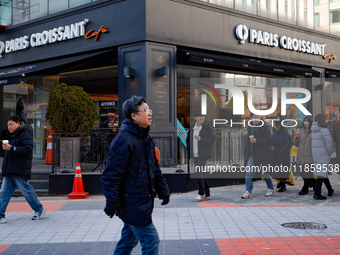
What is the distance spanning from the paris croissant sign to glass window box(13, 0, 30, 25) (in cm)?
848

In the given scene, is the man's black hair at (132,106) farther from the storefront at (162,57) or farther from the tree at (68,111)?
the tree at (68,111)

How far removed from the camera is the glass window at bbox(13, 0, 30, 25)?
15133 mm

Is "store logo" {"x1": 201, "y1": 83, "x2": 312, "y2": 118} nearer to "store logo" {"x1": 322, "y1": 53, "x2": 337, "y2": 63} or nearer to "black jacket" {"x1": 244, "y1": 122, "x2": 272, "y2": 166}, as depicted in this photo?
"store logo" {"x1": 322, "y1": 53, "x2": 337, "y2": 63}

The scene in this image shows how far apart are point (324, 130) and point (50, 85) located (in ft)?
37.3

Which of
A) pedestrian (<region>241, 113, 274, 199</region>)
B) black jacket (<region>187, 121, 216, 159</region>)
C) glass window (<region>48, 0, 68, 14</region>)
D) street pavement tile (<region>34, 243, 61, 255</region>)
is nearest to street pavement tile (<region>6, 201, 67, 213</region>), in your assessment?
street pavement tile (<region>34, 243, 61, 255</region>)

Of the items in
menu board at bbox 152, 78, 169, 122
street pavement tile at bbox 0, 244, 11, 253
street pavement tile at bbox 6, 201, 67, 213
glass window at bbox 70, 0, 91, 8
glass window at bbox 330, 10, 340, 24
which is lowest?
street pavement tile at bbox 6, 201, 67, 213

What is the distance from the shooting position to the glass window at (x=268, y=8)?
49.0 ft

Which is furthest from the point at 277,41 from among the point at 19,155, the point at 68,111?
the point at 19,155

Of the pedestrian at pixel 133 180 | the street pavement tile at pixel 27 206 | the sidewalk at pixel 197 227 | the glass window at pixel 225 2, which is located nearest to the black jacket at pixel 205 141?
the sidewalk at pixel 197 227

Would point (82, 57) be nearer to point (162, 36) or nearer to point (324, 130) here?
point (162, 36)

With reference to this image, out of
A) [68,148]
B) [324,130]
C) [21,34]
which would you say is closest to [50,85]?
[21,34]

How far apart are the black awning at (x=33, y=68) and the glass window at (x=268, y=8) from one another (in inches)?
265

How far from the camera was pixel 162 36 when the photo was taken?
12.0 m

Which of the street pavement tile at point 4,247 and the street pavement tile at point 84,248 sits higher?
the street pavement tile at point 84,248
